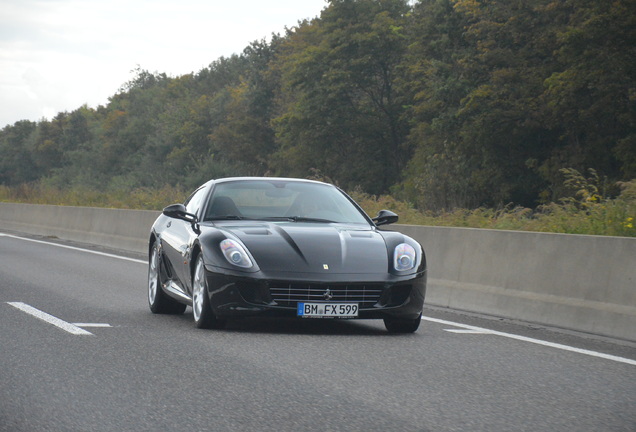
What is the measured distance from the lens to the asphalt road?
550cm

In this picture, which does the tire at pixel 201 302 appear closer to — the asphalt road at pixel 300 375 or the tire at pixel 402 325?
the asphalt road at pixel 300 375

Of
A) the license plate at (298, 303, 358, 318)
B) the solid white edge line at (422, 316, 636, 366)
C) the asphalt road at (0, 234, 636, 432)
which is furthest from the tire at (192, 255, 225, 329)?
the solid white edge line at (422, 316, 636, 366)

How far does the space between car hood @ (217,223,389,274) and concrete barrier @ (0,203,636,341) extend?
75.9 inches

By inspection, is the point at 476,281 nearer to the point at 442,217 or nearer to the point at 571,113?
the point at 442,217

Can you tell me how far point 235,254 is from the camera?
900 centimetres

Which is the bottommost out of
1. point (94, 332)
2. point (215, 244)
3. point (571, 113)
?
point (94, 332)

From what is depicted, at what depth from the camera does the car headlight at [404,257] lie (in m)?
9.20

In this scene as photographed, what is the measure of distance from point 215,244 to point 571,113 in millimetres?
37145

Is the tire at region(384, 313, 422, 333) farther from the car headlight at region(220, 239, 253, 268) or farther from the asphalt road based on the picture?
the car headlight at region(220, 239, 253, 268)

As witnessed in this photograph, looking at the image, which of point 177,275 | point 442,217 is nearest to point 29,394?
point 177,275

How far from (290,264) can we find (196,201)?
2.11 metres

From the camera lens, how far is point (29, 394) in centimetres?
611

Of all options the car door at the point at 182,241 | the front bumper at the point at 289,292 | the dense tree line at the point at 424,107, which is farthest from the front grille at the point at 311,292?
the dense tree line at the point at 424,107

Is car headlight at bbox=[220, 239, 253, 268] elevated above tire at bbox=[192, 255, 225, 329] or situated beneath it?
elevated above
